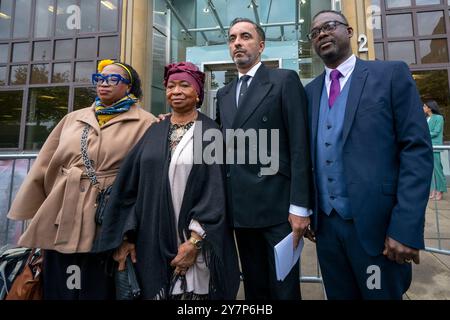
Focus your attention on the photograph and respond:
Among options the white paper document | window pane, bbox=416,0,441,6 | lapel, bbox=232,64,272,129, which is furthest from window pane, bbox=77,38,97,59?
window pane, bbox=416,0,441,6

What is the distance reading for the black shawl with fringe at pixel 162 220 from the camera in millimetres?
1609

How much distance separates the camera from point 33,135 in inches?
331

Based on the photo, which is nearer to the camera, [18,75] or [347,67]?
[347,67]

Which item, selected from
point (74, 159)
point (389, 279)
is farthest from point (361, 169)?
point (74, 159)

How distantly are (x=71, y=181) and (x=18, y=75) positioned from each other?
884 centimetres

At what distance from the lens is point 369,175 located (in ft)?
4.62

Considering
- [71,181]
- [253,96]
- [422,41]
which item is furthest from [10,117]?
[422,41]

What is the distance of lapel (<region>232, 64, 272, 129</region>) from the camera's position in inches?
67.8

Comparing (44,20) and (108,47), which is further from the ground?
(44,20)

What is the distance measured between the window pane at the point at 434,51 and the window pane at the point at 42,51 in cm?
1045

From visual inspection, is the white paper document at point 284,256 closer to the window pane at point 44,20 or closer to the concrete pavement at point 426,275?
the concrete pavement at point 426,275

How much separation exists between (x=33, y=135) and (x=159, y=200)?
345 inches

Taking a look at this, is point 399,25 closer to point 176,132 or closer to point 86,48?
point 176,132
